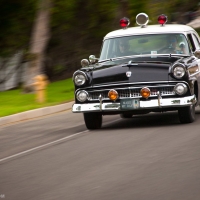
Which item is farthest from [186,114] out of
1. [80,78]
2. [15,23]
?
[15,23]

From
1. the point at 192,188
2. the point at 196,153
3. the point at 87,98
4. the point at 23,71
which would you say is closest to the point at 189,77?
the point at 87,98

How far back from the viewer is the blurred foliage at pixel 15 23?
25656mm

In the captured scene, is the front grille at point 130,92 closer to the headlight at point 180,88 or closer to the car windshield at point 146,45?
the headlight at point 180,88

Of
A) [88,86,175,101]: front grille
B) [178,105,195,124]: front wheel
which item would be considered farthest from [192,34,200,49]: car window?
[88,86,175,101]: front grille

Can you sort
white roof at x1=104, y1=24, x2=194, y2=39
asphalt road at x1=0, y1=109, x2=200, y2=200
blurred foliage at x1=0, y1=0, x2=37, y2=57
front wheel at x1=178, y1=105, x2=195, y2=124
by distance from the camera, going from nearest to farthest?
asphalt road at x1=0, y1=109, x2=200, y2=200
front wheel at x1=178, y1=105, x2=195, y2=124
white roof at x1=104, y1=24, x2=194, y2=39
blurred foliage at x1=0, y1=0, x2=37, y2=57

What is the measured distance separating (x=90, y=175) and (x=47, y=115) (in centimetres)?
855

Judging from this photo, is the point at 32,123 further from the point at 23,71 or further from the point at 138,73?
the point at 23,71

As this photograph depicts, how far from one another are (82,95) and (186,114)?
1.76 meters

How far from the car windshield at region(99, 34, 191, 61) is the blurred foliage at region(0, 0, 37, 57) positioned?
12505 millimetres

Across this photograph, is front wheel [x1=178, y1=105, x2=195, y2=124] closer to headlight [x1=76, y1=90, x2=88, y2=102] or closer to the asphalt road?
the asphalt road

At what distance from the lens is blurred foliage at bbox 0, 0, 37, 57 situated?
84.2 feet

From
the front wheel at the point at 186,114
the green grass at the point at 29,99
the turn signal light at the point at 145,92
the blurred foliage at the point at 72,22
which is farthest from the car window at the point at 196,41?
the blurred foliage at the point at 72,22

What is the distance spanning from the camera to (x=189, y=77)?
1180cm

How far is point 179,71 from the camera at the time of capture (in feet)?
38.1
